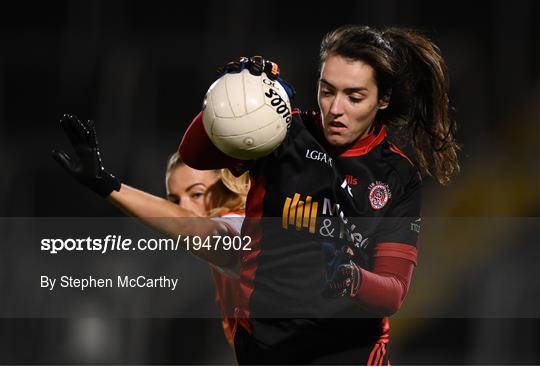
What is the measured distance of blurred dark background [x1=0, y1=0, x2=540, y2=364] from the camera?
6.91 metres

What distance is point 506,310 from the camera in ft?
21.8

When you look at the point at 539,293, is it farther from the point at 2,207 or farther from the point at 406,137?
the point at 2,207

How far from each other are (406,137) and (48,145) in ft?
14.9

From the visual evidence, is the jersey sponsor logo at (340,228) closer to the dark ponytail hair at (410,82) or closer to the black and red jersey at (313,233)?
the black and red jersey at (313,233)

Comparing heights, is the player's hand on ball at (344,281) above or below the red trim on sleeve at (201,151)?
below

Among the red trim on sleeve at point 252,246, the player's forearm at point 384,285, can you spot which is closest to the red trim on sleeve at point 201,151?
the red trim on sleeve at point 252,246

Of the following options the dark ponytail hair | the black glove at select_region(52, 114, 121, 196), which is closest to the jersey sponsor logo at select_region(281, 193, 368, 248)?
the dark ponytail hair

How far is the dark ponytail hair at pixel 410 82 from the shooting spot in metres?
3.36

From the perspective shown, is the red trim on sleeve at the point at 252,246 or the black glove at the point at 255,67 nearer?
the black glove at the point at 255,67

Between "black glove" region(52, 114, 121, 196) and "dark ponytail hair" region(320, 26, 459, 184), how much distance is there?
93cm

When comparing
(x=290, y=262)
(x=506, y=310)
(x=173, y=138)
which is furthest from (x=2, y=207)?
(x=290, y=262)

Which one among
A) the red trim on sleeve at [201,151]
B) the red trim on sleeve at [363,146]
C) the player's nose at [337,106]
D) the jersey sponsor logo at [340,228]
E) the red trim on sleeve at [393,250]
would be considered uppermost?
the player's nose at [337,106]

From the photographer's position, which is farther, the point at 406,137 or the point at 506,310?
the point at 506,310

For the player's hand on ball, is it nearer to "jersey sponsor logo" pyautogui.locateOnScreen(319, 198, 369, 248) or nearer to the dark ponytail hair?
"jersey sponsor logo" pyautogui.locateOnScreen(319, 198, 369, 248)
